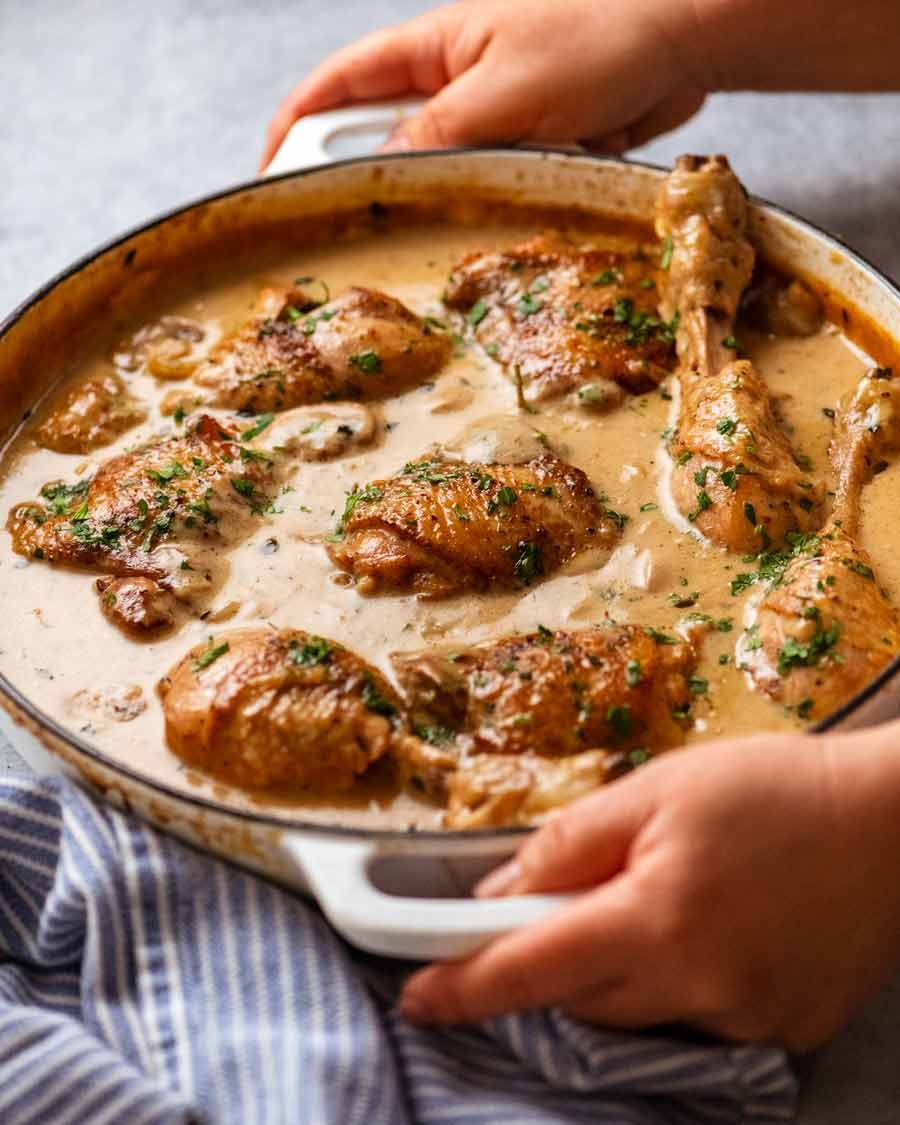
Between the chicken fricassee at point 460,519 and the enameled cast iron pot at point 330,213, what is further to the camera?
the chicken fricassee at point 460,519

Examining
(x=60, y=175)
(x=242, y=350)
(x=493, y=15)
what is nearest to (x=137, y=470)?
(x=242, y=350)

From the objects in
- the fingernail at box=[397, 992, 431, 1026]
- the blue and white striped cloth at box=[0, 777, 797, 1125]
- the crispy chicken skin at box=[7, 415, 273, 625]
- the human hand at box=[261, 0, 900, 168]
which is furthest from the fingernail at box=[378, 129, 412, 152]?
the fingernail at box=[397, 992, 431, 1026]

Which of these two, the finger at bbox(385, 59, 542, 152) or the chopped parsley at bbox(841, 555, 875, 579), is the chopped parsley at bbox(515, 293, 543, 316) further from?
the chopped parsley at bbox(841, 555, 875, 579)

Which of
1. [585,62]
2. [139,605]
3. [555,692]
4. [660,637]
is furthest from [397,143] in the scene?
[555,692]

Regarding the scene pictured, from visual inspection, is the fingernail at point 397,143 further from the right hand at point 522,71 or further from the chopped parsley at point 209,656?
the chopped parsley at point 209,656

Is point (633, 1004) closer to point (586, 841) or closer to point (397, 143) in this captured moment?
point (586, 841)

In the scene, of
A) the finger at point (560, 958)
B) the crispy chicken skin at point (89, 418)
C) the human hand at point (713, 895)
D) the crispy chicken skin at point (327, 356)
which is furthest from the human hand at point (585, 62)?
the finger at point (560, 958)

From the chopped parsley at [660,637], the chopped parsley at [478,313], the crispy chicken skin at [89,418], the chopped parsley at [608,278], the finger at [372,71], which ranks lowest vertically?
the chopped parsley at [660,637]

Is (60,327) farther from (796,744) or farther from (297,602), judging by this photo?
(796,744)

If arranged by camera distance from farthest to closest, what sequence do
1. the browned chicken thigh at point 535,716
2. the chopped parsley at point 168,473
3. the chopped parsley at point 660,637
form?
1. the chopped parsley at point 168,473
2. the chopped parsley at point 660,637
3. the browned chicken thigh at point 535,716
